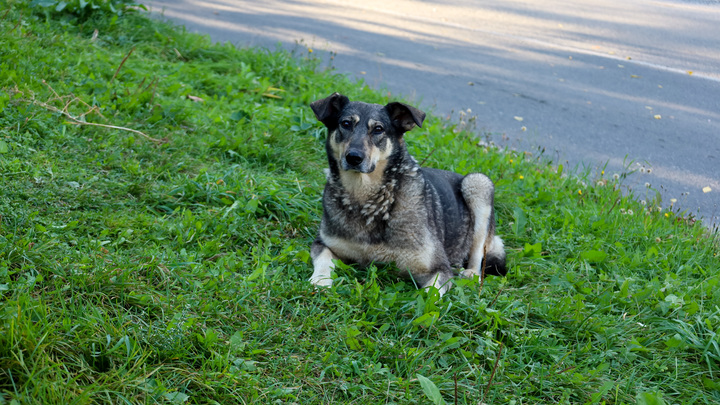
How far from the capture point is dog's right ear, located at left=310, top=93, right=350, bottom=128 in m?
3.83

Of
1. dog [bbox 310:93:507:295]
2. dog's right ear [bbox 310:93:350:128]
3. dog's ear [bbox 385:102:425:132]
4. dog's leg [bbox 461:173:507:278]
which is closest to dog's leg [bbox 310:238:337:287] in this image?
dog [bbox 310:93:507:295]

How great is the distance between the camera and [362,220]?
12.3 ft

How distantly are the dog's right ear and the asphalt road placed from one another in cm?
281

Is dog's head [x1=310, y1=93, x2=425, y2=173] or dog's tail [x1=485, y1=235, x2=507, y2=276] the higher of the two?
dog's head [x1=310, y1=93, x2=425, y2=173]

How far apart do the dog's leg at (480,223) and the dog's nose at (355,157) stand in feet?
4.11

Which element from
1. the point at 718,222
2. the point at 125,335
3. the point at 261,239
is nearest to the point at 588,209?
the point at 718,222

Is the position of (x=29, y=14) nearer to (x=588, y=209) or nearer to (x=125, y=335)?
(x=125, y=335)

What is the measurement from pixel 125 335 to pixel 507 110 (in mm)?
5568

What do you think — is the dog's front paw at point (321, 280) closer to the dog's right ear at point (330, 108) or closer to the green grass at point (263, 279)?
the green grass at point (263, 279)

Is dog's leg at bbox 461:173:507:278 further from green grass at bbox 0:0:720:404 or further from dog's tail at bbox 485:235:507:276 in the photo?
green grass at bbox 0:0:720:404

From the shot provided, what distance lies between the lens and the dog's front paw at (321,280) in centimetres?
342

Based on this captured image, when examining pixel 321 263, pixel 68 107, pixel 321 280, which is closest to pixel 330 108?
pixel 321 263

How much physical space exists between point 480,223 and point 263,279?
1.86 meters

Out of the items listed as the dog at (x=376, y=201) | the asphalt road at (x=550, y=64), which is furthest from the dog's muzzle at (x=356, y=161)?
the asphalt road at (x=550, y=64)
